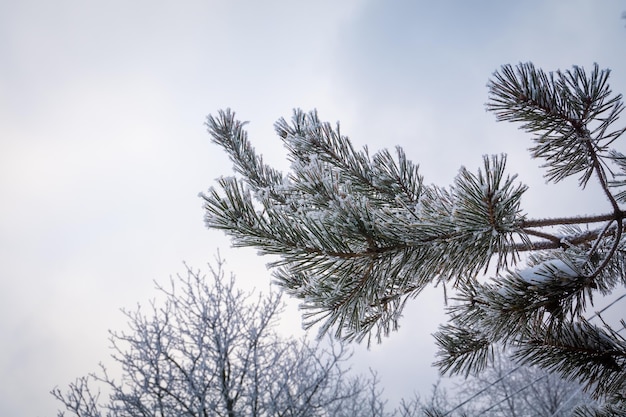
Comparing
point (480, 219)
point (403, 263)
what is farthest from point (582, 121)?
point (403, 263)

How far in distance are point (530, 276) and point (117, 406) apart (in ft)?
26.3

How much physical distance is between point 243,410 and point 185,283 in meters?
2.89

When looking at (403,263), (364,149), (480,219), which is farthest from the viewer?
(364,149)

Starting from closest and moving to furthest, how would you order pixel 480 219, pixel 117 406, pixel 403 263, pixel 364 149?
1. pixel 480 219
2. pixel 403 263
3. pixel 364 149
4. pixel 117 406

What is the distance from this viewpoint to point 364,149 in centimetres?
197

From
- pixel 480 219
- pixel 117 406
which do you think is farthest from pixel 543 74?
pixel 117 406

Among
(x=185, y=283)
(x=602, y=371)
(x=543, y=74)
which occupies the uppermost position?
(x=185, y=283)

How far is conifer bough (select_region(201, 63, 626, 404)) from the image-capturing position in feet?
3.86

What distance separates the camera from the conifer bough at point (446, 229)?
3.86 feet

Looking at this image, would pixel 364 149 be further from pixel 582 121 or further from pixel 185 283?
pixel 185 283

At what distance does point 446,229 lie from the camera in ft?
3.87

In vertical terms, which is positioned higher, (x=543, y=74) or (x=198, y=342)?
(x=198, y=342)

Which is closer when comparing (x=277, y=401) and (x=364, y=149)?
(x=364, y=149)

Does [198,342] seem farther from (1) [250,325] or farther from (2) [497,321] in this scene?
(2) [497,321]
